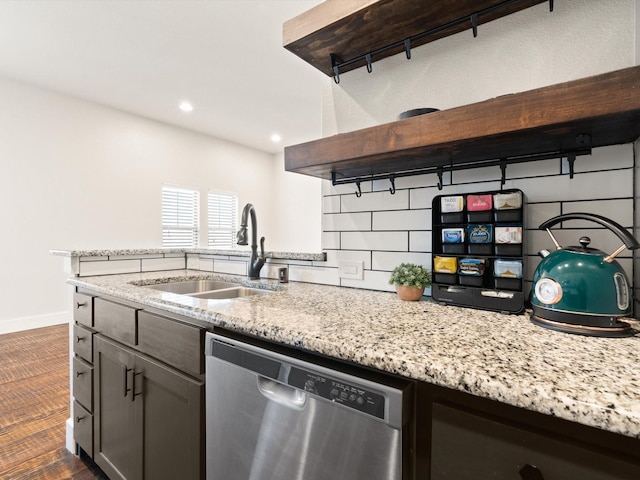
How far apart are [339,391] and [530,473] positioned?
1.11 ft

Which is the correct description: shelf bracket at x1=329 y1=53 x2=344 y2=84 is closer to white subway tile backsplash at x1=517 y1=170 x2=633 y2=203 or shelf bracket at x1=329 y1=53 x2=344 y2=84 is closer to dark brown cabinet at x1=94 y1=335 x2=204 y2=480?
white subway tile backsplash at x1=517 y1=170 x2=633 y2=203

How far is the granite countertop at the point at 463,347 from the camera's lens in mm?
486

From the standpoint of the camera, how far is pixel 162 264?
2162 millimetres

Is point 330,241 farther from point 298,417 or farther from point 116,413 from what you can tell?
point 116,413

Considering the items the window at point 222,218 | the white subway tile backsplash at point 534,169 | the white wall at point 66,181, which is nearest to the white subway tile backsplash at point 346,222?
the white subway tile backsplash at point 534,169

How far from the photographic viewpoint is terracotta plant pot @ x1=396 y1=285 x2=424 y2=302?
1.14 m

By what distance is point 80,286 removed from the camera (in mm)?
1657

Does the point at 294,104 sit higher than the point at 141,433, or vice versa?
the point at 294,104

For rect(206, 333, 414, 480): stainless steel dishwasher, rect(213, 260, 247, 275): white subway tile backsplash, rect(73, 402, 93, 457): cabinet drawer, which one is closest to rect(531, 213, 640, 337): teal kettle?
rect(206, 333, 414, 480): stainless steel dishwasher

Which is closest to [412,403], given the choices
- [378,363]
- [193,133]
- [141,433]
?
[378,363]

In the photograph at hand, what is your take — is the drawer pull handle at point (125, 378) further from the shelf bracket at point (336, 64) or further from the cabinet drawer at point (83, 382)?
the shelf bracket at point (336, 64)

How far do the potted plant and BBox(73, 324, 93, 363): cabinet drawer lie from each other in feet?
4.62

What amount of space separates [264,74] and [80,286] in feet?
9.60

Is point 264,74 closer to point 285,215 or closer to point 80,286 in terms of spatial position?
point 80,286
